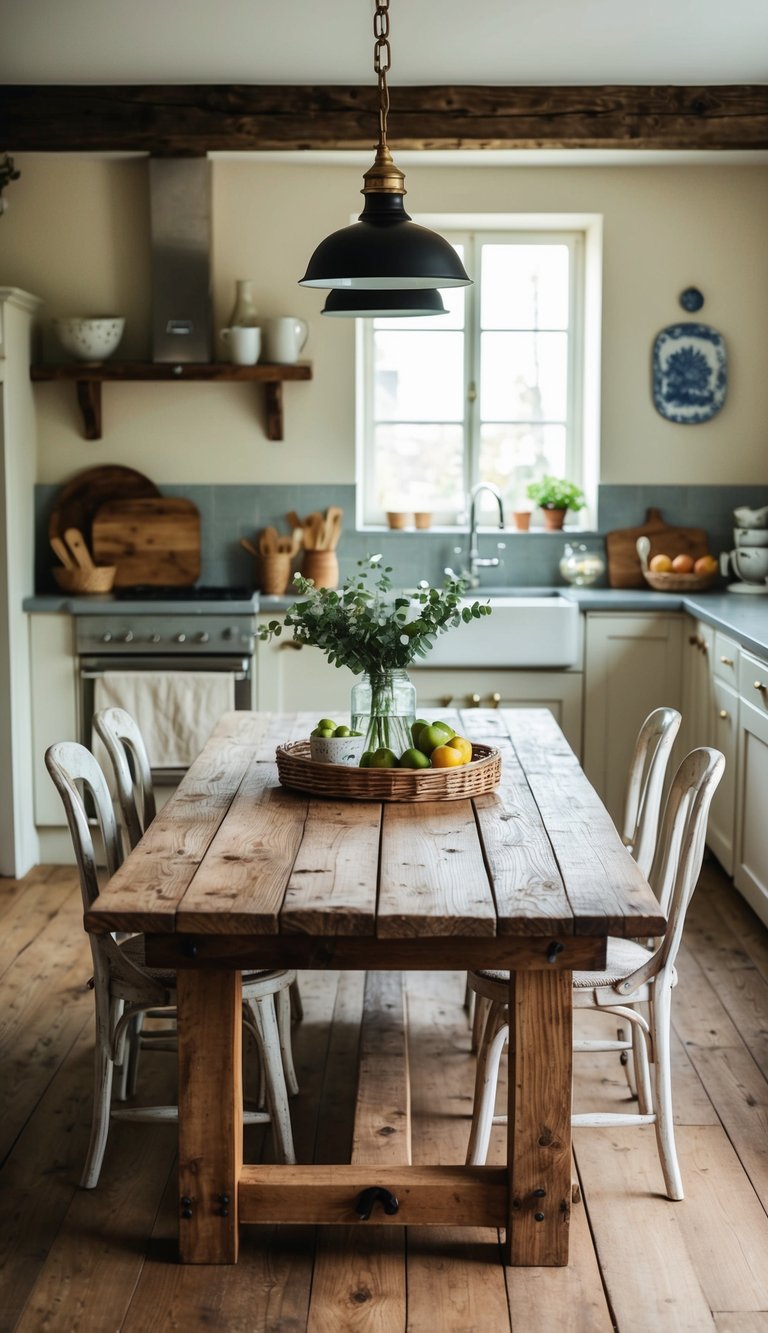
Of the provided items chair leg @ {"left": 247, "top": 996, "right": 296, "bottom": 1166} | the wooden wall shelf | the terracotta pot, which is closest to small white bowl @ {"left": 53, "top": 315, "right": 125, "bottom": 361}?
the wooden wall shelf

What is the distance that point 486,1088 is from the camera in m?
2.69

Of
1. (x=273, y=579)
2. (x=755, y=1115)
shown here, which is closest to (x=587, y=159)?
(x=273, y=579)

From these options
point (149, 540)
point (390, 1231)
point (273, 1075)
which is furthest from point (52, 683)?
point (390, 1231)

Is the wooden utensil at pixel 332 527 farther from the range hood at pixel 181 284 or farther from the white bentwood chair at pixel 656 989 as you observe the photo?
the white bentwood chair at pixel 656 989

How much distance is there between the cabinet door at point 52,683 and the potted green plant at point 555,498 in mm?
1959

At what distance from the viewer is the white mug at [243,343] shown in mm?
5176

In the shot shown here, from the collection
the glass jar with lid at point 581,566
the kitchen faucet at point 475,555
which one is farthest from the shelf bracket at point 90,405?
the glass jar with lid at point 581,566

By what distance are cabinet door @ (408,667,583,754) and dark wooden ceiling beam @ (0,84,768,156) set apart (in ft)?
6.29

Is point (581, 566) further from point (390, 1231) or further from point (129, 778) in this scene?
point (390, 1231)

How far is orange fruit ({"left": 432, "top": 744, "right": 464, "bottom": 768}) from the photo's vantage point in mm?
2887

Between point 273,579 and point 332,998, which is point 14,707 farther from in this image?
point 332,998

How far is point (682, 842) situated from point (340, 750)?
74 centimetres

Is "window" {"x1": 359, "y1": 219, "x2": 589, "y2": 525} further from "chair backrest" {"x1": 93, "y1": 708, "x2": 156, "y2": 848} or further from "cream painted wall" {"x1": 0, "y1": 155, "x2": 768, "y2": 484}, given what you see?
"chair backrest" {"x1": 93, "y1": 708, "x2": 156, "y2": 848}

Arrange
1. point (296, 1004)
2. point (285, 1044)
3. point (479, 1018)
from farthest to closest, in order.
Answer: point (296, 1004) < point (479, 1018) < point (285, 1044)
